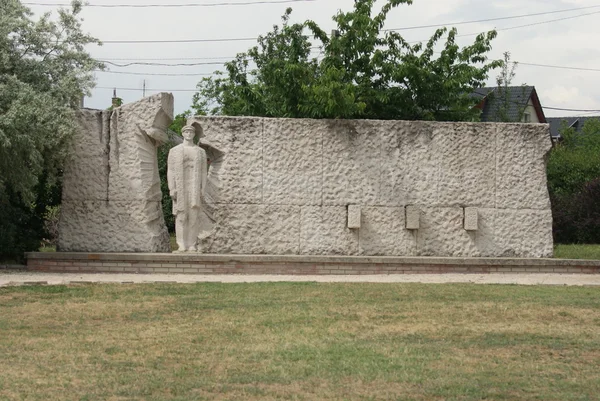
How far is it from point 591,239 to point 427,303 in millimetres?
15656

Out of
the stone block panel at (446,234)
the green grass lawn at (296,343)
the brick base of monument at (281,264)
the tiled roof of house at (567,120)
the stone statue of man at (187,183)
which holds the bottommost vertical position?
the green grass lawn at (296,343)

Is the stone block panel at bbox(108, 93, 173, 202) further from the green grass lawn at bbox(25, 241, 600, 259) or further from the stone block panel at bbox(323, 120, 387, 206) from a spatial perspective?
the green grass lawn at bbox(25, 241, 600, 259)

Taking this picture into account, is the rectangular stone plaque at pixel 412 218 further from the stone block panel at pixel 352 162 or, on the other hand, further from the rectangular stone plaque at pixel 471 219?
the rectangular stone plaque at pixel 471 219

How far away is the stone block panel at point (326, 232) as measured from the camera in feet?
53.0

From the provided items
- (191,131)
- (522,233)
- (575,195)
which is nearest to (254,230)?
(191,131)

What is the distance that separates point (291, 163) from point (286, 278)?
6.97 ft

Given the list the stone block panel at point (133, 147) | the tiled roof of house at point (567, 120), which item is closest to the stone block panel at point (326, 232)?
the stone block panel at point (133, 147)

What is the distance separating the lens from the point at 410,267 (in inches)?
625

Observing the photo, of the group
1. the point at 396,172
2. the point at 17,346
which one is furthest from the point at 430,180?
the point at 17,346

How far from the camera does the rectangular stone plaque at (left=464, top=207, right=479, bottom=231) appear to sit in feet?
53.4

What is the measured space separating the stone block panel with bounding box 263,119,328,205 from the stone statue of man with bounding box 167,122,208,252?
3.54 ft

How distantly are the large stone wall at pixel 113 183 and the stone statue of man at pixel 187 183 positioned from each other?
46 centimetres

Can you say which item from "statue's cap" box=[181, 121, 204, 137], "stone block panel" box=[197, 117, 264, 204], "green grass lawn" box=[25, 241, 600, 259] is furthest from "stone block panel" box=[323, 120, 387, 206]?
"green grass lawn" box=[25, 241, 600, 259]

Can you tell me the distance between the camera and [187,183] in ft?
51.9
